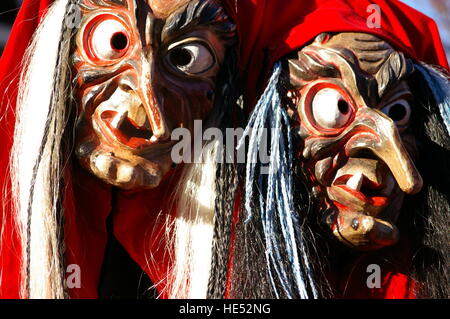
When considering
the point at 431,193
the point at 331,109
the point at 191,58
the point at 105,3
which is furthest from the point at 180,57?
the point at 431,193

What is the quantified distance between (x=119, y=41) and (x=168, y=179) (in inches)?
8.7

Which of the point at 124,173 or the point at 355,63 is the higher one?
the point at 355,63

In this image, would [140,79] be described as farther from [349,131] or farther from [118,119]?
[349,131]

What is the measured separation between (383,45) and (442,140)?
0.18 metres

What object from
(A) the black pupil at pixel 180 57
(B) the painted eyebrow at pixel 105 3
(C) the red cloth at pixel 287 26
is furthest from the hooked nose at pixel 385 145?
(B) the painted eyebrow at pixel 105 3

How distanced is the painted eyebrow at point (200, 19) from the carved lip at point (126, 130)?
0.13 metres

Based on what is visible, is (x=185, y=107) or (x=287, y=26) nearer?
(x=185, y=107)

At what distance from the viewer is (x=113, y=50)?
1340 millimetres

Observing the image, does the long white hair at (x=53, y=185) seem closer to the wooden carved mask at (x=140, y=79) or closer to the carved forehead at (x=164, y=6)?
the wooden carved mask at (x=140, y=79)

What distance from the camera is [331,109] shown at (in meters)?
1.38

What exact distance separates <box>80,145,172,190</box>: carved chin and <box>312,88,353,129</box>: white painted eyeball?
254 mm

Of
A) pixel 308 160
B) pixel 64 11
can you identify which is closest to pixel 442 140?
pixel 308 160
